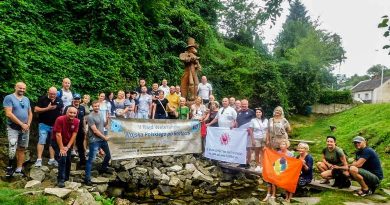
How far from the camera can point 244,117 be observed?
11.9m

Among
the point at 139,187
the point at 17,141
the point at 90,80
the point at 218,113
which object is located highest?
the point at 90,80

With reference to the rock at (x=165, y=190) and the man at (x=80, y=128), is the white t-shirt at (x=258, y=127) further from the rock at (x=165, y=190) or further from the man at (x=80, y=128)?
the man at (x=80, y=128)

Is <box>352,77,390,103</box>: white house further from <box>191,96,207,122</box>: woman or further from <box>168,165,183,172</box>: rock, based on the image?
<box>168,165,183,172</box>: rock

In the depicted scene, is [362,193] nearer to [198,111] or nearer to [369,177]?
[369,177]

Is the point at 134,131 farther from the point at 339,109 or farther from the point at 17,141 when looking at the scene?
the point at 339,109

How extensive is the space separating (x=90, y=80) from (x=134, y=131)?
158 inches

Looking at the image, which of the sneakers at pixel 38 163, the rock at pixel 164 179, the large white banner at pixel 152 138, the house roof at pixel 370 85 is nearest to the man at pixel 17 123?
the sneakers at pixel 38 163

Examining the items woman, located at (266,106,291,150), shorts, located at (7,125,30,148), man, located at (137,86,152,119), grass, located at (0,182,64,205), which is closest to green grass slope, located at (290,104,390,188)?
woman, located at (266,106,291,150)

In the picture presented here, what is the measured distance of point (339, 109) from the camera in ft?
132

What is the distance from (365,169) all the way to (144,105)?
7.00 meters

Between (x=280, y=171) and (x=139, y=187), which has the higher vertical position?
(x=280, y=171)

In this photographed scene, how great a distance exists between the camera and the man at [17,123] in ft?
26.6

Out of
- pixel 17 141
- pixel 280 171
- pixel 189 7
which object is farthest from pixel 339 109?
pixel 17 141

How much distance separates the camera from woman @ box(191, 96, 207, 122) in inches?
502
